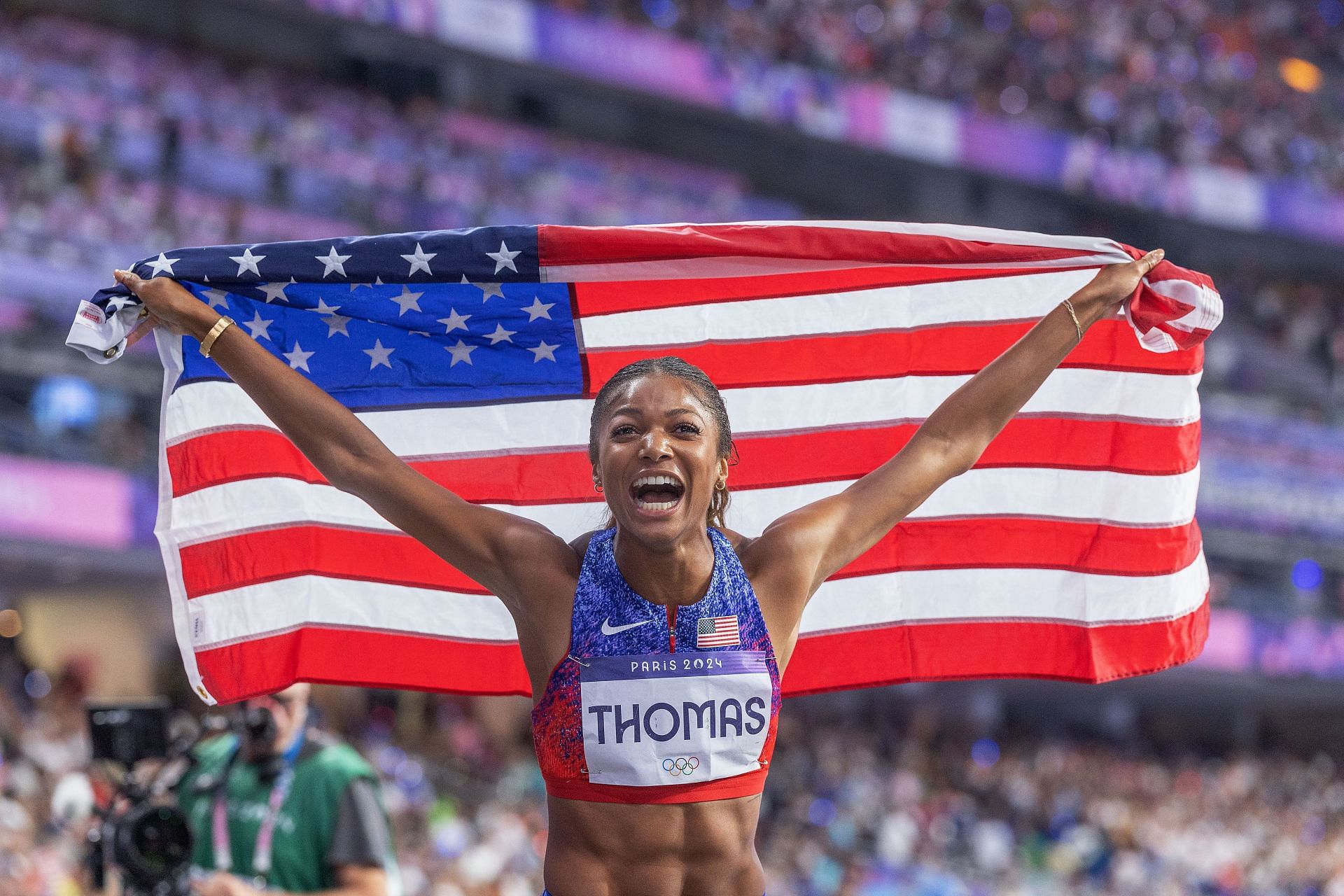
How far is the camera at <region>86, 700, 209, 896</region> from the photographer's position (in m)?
4.02

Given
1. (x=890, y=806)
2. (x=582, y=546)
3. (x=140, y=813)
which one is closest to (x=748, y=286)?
(x=582, y=546)

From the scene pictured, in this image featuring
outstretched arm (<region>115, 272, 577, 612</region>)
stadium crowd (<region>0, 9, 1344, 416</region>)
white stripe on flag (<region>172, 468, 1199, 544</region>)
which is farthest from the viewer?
stadium crowd (<region>0, 9, 1344, 416</region>)

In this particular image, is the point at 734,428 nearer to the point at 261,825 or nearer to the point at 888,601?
the point at 888,601

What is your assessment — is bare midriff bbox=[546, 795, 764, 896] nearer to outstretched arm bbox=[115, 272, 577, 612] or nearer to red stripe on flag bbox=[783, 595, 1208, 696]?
outstretched arm bbox=[115, 272, 577, 612]

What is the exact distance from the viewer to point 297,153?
19078 mm

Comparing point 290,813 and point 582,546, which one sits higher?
point 582,546

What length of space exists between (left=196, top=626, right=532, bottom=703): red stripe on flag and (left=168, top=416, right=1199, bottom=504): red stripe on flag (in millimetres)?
415

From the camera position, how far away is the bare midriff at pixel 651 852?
9.53 ft

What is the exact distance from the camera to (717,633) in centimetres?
300

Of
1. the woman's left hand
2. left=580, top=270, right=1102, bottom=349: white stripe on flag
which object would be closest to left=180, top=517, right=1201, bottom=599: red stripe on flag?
left=580, top=270, right=1102, bottom=349: white stripe on flag

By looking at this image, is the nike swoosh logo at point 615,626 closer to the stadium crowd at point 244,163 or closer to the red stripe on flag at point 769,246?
the red stripe on flag at point 769,246

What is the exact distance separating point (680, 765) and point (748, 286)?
1.84m

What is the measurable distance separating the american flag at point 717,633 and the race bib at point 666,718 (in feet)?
0.07

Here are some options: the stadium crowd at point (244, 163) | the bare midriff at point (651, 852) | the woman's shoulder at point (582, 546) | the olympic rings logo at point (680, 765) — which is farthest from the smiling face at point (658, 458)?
the stadium crowd at point (244, 163)
